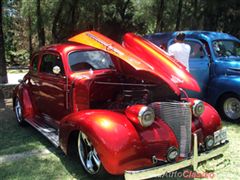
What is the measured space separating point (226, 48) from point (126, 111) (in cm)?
488

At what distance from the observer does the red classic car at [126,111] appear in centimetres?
419

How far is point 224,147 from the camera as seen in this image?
492 cm

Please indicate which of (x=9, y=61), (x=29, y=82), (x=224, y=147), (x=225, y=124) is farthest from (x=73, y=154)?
(x=9, y=61)

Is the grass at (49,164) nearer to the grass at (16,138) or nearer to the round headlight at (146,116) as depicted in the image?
the grass at (16,138)

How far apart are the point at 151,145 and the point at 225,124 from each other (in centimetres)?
376

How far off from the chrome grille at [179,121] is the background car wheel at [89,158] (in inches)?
39.5

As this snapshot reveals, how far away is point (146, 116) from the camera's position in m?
4.32

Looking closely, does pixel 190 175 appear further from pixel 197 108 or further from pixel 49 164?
pixel 49 164

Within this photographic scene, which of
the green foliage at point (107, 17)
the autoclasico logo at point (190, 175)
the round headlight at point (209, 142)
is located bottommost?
the autoclasico logo at point (190, 175)

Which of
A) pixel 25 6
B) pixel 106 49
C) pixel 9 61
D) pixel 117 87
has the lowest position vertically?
pixel 9 61

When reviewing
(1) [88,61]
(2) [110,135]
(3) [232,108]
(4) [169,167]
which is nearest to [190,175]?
(4) [169,167]

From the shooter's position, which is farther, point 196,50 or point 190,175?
point 196,50

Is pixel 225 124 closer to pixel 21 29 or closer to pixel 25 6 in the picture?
pixel 25 6

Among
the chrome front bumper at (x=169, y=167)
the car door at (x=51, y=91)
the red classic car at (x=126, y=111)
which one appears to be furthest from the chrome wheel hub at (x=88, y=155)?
the car door at (x=51, y=91)
